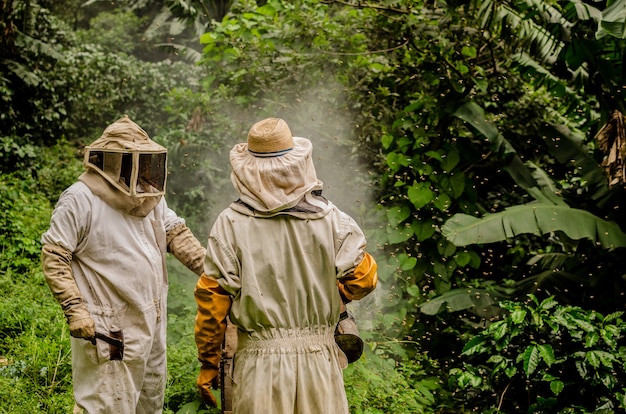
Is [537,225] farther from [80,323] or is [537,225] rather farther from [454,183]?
[80,323]

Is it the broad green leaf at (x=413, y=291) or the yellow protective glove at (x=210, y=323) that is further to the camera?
the broad green leaf at (x=413, y=291)

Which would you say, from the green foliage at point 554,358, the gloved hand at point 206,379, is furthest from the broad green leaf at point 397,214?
the gloved hand at point 206,379

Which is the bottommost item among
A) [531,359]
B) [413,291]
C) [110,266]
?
[413,291]

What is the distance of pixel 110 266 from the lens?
349 centimetres

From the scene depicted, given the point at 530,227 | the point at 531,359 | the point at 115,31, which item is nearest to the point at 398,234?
the point at 530,227

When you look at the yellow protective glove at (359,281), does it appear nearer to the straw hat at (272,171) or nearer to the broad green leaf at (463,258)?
the straw hat at (272,171)

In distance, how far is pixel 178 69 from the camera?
13664mm

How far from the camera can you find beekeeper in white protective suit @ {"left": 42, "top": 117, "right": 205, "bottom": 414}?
11.1 feet

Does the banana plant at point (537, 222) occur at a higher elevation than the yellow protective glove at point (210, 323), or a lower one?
lower

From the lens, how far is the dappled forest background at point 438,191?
498 cm

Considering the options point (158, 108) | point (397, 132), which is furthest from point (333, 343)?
point (158, 108)

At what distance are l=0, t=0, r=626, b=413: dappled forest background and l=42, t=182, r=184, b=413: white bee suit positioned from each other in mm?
1087

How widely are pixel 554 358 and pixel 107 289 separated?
3.01 meters

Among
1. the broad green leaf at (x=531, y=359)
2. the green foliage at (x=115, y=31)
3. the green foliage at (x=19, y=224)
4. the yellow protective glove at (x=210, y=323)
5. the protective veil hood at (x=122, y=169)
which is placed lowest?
the green foliage at (x=115, y=31)
